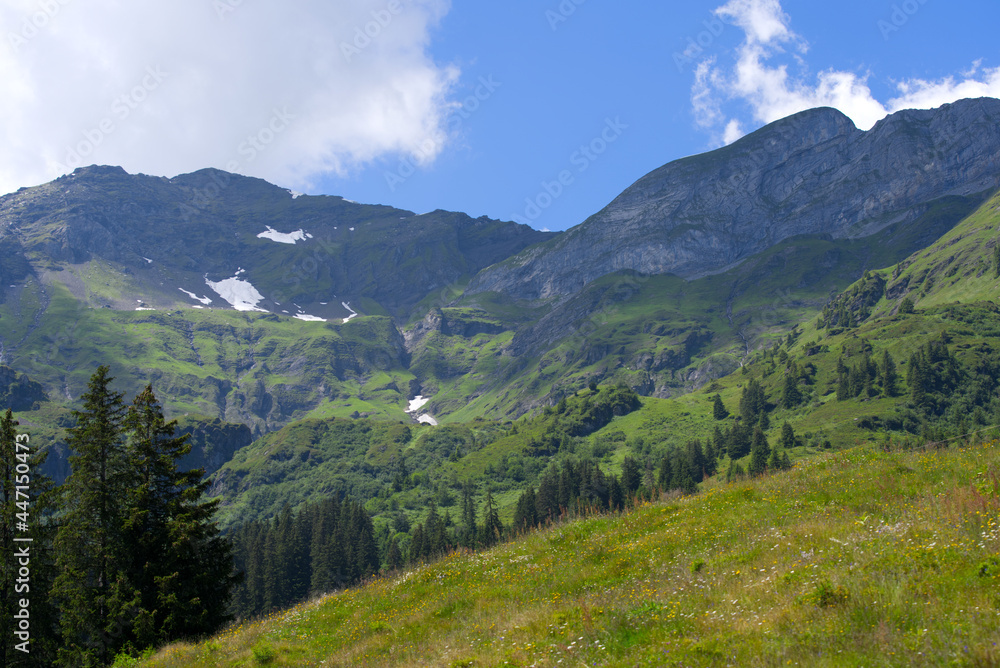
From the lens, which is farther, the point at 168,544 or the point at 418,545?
the point at 418,545

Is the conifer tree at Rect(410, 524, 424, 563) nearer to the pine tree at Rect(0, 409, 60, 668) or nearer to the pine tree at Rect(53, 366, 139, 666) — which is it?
the pine tree at Rect(0, 409, 60, 668)

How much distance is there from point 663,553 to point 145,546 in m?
25.4

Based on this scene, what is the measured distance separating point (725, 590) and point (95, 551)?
1145 inches

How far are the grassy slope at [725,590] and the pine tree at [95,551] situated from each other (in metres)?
9.94

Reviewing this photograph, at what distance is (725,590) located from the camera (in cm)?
1282

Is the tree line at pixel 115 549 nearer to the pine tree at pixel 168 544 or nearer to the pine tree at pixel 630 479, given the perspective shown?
the pine tree at pixel 168 544

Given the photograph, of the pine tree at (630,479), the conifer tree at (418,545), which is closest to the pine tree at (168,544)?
the conifer tree at (418,545)

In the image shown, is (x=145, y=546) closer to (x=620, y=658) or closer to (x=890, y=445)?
(x=620, y=658)

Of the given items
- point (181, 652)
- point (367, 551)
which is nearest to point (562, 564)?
point (181, 652)

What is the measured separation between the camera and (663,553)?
17250mm

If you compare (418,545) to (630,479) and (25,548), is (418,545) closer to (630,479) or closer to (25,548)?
(630,479)

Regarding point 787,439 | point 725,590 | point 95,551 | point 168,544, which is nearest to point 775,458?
point 787,439

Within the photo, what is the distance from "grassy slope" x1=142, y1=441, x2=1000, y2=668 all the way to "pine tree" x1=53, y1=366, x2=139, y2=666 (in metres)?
9.94

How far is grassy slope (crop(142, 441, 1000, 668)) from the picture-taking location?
9805 millimetres
